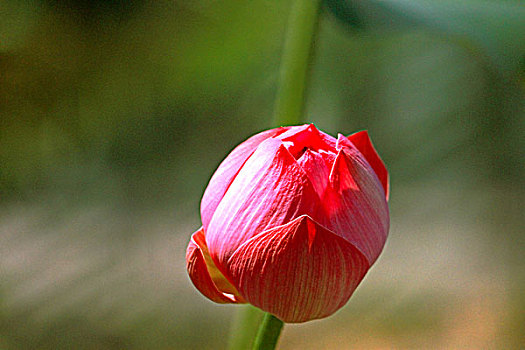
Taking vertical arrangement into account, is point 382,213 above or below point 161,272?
above

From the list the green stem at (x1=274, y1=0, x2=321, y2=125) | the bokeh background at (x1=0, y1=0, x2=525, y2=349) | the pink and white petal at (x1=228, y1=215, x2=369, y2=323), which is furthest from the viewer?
the bokeh background at (x1=0, y1=0, x2=525, y2=349)

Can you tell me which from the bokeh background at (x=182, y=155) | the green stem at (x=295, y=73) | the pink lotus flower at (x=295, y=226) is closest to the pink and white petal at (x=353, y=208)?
the pink lotus flower at (x=295, y=226)

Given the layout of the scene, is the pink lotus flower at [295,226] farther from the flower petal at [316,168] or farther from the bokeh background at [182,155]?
the bokeh background at [182,155]

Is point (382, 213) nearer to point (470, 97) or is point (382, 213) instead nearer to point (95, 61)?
point (95, 61)

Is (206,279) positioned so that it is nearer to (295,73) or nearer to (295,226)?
(295,226)

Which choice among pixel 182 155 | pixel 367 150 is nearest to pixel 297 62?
pixel 367 150

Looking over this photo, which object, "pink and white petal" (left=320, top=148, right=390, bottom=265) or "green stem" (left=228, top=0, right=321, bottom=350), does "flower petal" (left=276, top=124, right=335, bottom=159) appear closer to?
"pink and white petal" (left=320, top=148, right=390, bottom=265)

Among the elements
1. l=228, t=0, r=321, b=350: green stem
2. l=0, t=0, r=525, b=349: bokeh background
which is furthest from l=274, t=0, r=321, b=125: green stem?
l=0, t=0, r=525, b=349: bokeh background

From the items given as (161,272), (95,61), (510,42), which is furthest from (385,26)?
(161,272)

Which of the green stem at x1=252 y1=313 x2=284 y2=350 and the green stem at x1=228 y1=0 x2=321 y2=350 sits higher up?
the green stem at x1=228 y1=0 x2=321 y2=350
